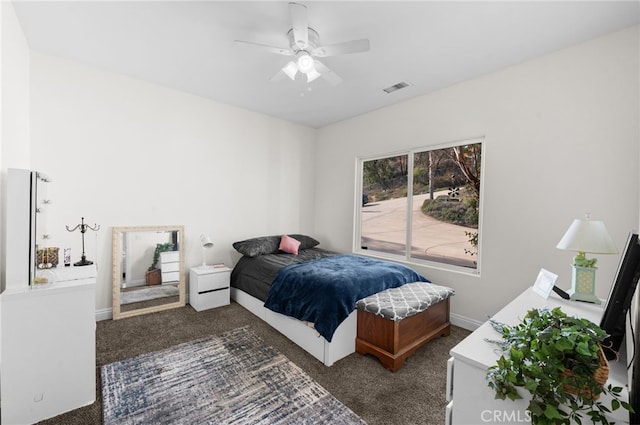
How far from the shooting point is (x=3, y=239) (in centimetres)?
A: 187

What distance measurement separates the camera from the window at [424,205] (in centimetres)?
302

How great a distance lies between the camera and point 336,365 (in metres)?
2.17

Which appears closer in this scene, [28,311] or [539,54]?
[28,311]

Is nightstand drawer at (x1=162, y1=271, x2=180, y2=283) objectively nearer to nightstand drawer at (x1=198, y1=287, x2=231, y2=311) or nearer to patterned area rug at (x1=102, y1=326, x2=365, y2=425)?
nightstand drawer at (x1=198, y1=287, x2=231, y2=311)

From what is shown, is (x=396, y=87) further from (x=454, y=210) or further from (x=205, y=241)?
(x=205, y=241)

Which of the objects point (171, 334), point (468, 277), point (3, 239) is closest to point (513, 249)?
point (468, 277)

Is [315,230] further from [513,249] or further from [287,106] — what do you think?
[513,249]

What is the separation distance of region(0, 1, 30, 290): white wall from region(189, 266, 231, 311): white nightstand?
5.28 feet

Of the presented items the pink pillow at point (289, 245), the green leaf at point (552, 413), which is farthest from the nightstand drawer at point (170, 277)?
the green leaf at point (552, 413)

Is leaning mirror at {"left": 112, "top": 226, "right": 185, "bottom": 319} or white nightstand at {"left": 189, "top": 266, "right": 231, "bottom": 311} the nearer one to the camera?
leaning mirror at {"left": 112, "top": 226, "right": 185, "bottom": 319}

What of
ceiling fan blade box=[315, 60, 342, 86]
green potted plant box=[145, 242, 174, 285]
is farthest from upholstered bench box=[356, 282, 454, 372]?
green potted plant box=[145, 242, 174, 285]

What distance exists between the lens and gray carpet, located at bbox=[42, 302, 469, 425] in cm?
168

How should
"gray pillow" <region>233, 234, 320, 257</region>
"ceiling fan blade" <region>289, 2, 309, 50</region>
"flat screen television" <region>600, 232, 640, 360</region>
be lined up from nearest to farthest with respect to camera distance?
"flat screen television" <region>600, 232, 640, 360</region> < "ceiling fan blade" <region>289, 2, 309, 50</region> < "gray pillow" <region>233, 234, 320, 257</region>

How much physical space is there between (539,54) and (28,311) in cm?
427
